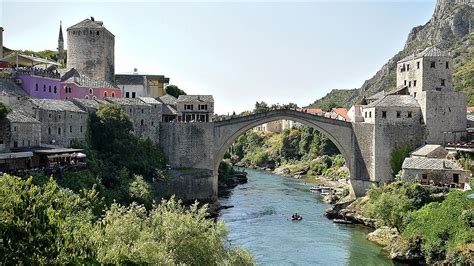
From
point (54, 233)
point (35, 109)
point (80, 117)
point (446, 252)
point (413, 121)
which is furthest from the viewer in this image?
point (413, 121)

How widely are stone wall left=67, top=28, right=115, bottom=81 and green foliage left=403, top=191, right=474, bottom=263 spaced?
34.1 m

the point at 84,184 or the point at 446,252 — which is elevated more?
the point at 84,184

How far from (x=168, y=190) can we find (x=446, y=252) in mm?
22667

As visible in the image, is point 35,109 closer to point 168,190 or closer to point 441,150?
point 168,190

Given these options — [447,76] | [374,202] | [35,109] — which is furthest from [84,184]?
[447,76]

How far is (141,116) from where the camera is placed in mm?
52812

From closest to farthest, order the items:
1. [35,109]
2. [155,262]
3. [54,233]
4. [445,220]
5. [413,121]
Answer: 1. [54,233]
2. [155,262]
3. [445,220]
4. [35,109]
5. [413,121]

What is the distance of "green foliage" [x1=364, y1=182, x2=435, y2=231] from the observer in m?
38.1

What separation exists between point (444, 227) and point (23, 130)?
25.1m

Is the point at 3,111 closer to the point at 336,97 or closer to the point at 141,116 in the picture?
the point at 141,116

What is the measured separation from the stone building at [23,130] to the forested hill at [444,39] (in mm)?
86684

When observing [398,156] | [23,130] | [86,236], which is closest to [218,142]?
[398,156]

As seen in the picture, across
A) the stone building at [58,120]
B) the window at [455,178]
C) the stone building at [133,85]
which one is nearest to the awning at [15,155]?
the stone building at [58,120]

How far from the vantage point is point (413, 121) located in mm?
50562
